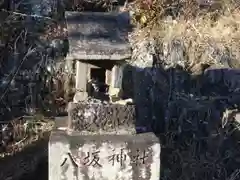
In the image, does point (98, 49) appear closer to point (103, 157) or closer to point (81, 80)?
point (81, 80)

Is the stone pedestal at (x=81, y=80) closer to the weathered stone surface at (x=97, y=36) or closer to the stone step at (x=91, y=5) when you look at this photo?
the weathered stone surface at (x=97, y=36)

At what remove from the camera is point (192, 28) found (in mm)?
6719

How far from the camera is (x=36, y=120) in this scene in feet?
18.3

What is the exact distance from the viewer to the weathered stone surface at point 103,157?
352 centimetres

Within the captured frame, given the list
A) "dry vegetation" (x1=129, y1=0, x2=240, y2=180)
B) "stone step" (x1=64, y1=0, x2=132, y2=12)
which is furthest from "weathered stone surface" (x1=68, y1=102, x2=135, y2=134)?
"stone step" (x1=64, y1=0, x2=132, y2=12)

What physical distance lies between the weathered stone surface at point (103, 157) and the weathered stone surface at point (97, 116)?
0.24 feet

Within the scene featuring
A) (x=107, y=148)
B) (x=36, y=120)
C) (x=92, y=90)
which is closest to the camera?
(x=107, y=148)

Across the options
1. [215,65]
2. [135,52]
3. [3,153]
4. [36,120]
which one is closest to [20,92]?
[36,120]

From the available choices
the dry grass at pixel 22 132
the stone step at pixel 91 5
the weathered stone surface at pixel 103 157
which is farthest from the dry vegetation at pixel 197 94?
the weathered stone surface at pixel 103 157

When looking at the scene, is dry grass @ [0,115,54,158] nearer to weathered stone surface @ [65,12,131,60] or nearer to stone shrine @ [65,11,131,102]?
stone shrine @ [65,11,131,102]

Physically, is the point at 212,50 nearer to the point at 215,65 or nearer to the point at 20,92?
the point at 215,65

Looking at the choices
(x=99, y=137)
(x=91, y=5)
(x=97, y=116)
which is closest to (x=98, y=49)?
(x=97, y=116)

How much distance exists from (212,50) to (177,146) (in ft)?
5.14

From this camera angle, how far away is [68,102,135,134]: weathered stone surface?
3613 mm
